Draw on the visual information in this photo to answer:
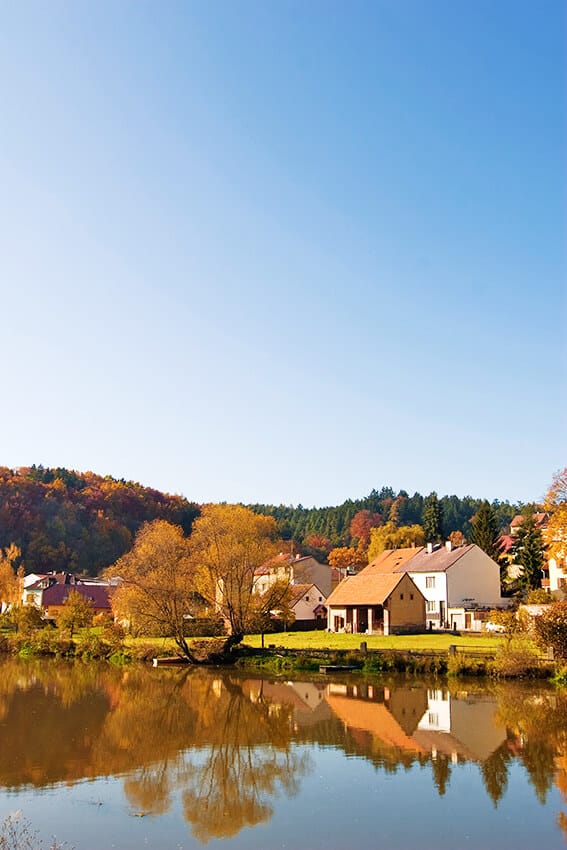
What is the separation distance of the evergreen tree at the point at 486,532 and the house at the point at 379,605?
62.3 ft

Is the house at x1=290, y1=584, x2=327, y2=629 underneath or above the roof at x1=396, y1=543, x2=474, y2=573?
underneath

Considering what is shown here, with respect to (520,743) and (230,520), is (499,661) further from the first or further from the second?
(230,520)

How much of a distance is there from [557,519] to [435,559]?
27025 mm

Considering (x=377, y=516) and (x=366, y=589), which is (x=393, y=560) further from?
(x=377, y=516)

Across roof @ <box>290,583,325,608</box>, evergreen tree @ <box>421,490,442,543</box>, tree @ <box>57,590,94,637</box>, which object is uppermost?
evergreen tree @ <box>421,490,442,543</box>

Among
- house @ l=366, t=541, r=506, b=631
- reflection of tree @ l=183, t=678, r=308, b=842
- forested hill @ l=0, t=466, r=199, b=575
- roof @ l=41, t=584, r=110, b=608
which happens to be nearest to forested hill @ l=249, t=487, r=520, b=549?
forested hill @ l=0, t=466, r=199, b=575

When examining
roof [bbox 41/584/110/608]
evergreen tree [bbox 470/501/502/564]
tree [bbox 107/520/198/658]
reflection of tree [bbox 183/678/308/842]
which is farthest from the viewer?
roof [bbox 41/584/110/608]

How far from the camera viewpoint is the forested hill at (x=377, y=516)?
147 metres

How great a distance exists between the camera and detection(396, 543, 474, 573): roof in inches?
2391

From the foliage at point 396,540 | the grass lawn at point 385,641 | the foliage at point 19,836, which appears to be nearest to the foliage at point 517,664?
the grass lawn at point 385,641

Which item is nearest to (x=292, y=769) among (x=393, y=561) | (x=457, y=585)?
(x=457, y=585)

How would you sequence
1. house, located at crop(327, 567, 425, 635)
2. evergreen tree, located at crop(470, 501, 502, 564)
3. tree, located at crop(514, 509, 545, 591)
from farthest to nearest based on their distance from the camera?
evergreen tree, located at crop(470, 501, 502, 564)
tree, located at crop(514, 509, 545, 591)
house, located at crop(327, 567, 425, 635)

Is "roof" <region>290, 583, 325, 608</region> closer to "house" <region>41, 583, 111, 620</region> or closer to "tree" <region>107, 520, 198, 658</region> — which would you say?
"tree" <region>107, 520, 198, 658</region>

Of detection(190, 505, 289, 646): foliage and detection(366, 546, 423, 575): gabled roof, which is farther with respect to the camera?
detection(366, 546, 423, 575): gabled roof
